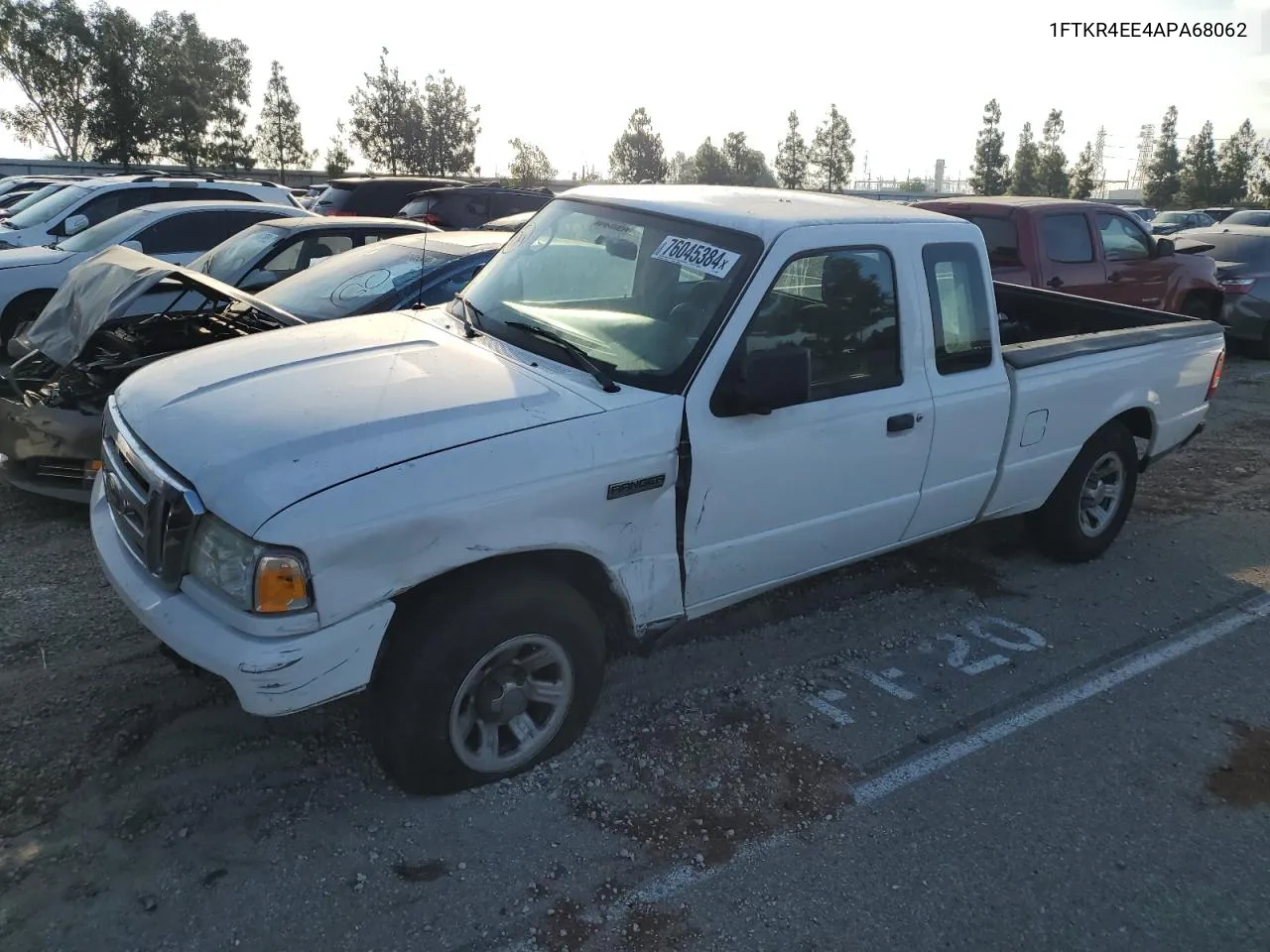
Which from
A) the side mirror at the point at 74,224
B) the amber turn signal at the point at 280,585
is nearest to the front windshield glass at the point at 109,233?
the side mirror at the point at 74,224

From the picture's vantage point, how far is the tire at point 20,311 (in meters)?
8.74

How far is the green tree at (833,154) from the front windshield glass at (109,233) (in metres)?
49.0

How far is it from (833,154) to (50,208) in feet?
159

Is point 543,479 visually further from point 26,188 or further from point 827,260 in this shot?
point 26,188

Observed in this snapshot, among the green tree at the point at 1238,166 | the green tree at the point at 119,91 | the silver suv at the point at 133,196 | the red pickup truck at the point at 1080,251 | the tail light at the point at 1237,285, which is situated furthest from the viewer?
the green tree at the point at 1238,166

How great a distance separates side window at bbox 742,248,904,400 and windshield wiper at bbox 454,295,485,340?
1181 millimetres

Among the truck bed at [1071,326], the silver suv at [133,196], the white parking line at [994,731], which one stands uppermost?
the silver suv at [133,196]

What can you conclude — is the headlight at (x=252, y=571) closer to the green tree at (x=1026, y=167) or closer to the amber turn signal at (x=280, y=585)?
the amber turn signal at (x=280, y=585)

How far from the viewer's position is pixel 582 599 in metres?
3.19

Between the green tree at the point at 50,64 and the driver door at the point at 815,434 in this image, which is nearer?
the driver door at the point at 815,434

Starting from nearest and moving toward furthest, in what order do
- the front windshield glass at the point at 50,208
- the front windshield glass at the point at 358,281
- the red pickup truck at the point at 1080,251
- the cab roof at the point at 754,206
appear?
the cab roof at the point at 754,206 < the front windshield glass at the point at 358,281 < the red pickup truck at the point at 1080,251 < the front windshield glass at the point at 50,208

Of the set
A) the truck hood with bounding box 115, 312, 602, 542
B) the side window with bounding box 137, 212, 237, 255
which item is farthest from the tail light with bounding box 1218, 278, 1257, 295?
the side window with bounding box 137, 212, 237, 255

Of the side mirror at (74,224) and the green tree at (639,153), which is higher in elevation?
the green tree at (639,153)

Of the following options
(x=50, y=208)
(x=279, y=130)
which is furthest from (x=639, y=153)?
(x=50, y=208)
